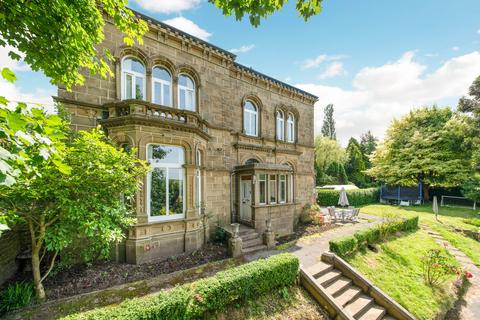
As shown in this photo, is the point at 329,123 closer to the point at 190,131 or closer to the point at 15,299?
the point at 190,131

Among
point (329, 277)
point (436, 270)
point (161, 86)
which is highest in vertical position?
point (161, 86)

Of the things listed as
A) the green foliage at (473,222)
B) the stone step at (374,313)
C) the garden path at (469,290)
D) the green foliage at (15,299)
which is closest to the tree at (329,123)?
the green foliage at (473,222)

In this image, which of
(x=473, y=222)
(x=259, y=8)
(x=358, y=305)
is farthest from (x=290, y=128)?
(x=473, y=222)

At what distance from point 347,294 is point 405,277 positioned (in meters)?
3.36

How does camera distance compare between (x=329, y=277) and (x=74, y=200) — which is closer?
(x=74, y=200)

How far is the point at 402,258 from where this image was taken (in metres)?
9.56

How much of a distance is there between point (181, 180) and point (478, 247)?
1696 centimetres

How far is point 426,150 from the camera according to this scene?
73.9 ft

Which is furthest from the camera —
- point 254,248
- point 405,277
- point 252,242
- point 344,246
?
point 252,242

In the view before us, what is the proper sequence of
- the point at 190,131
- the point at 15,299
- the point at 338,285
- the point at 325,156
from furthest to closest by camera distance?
the point at 325,156
the point at 190,131
the point at 338,285
the point at 15,299

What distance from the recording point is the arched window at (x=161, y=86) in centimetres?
936

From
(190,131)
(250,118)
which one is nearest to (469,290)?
(250,118)

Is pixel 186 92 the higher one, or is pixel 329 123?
pixel 329 123

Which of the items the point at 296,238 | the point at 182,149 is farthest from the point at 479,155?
the point at 182,149
